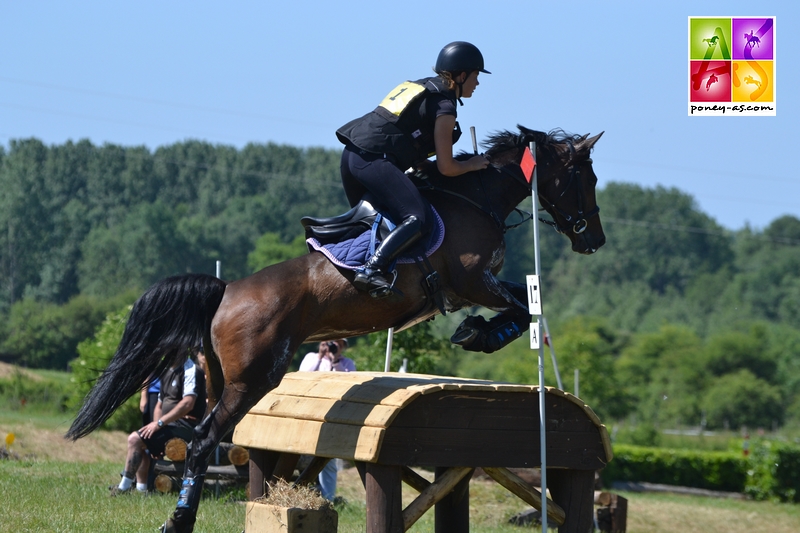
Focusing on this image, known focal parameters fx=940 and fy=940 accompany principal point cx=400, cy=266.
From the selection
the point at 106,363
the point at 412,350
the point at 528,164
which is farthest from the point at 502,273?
the point at 528,164

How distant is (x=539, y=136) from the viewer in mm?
6258

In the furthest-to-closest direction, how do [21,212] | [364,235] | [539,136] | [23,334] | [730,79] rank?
1. [21,212]
2. [23,334]
3. [730,79]
4. [539,136]
5. [364,235]

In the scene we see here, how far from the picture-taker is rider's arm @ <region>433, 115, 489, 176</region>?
215 inches

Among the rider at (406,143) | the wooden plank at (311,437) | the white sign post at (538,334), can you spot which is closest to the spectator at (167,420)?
the wooden plank at (311,437)

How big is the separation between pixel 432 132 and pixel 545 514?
2.29 metres

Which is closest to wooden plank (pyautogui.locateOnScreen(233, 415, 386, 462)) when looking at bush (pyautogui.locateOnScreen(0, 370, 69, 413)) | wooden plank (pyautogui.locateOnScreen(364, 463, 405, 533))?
wooden plank (pyautogui.locateOnScreen(364, 463, 405, 533))

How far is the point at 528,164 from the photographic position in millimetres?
5840

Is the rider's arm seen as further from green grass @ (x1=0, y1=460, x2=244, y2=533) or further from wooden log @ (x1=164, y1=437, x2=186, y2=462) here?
wooden log @ (x1=164, y1=437, x2=186, y2=462)

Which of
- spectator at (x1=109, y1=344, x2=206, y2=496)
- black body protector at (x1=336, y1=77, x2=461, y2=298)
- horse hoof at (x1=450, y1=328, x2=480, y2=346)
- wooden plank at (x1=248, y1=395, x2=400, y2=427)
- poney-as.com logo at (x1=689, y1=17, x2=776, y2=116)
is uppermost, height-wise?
poney-as.com logo at (x1=689, y1=17, x2=776, y2=116)

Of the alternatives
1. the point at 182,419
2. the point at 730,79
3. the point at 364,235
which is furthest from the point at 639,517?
the point at 364,235

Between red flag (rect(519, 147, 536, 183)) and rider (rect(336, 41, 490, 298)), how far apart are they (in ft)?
0.96

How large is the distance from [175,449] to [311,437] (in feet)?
12.4

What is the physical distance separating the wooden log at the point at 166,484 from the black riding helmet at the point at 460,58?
16.7 feet

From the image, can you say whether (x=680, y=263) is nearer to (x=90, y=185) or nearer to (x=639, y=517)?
(x=90, y=185)
